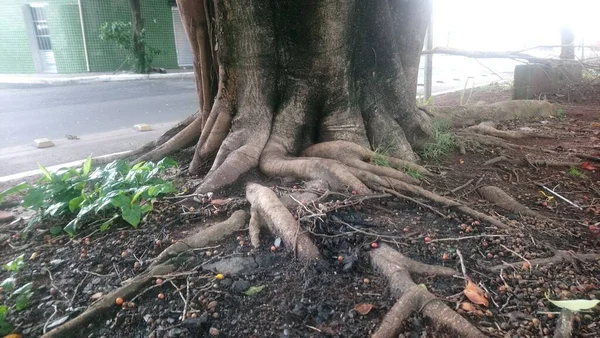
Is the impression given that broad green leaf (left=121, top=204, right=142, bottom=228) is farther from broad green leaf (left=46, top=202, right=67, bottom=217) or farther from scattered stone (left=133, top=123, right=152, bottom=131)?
scattered stone (left=133, top=123, right=152, bottom=131)

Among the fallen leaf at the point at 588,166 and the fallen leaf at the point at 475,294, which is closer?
the fallen leaf at the point at 475,294

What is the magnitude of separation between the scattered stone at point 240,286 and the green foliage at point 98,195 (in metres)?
0.90

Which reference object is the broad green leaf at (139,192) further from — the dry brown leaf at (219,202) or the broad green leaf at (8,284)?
the broad green leaf at (8,284)

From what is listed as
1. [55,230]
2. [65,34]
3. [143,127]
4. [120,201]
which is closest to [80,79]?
[65,34]

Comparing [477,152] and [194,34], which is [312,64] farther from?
[477,152]

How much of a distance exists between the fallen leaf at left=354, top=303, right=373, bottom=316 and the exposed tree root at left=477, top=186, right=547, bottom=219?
5.57 feet

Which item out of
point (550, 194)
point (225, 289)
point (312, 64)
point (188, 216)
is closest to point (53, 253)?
point (188, 216)

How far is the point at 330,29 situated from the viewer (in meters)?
3.48

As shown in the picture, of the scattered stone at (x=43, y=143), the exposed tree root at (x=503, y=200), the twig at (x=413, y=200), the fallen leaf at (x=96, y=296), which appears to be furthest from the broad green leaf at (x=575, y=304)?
the scattered stone at (x=43, y=143)

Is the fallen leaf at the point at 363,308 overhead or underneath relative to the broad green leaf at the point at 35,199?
underneath

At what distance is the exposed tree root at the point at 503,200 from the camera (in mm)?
3162

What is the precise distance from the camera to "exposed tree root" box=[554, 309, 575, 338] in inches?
72.9

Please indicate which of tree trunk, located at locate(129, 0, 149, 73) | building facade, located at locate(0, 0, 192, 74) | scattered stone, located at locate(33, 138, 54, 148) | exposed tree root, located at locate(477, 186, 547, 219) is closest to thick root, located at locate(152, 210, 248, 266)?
exposed tree root, located at locate(477, 186, 547, 219)

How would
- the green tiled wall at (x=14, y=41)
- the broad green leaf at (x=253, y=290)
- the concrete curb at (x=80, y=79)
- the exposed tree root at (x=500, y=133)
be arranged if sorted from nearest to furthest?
the broad green leaf at (x=253, y=290) < the exposed tree root at (x=500, y=133) < the concrete curb at (x=80, y=79) < the green tiled wall at (x=14, y=41)
